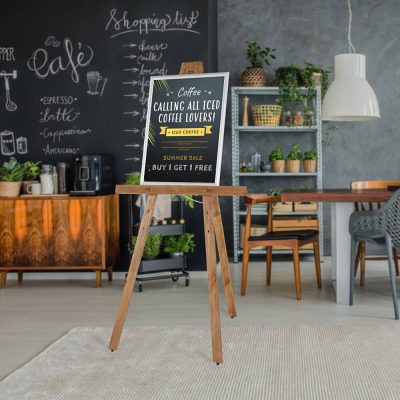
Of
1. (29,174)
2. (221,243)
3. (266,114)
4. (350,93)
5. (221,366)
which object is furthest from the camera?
(266,114)

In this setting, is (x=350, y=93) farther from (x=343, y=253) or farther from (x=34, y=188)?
(x=34, y=188)

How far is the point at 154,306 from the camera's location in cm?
499

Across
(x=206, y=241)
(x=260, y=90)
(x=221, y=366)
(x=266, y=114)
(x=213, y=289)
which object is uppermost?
(x=260, y=90)

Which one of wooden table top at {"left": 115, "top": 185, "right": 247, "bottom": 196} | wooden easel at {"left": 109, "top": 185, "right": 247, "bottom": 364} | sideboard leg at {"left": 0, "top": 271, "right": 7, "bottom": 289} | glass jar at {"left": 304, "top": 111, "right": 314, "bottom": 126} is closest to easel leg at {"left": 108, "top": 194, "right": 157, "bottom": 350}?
wooden easel at {"left": 109, "top": 185, "right": 247, "bottom": 364}

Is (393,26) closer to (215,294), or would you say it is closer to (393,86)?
(393,86)

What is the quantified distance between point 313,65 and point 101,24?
2551 mm

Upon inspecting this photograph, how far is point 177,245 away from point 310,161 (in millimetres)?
2237

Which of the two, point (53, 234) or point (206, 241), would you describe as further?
point (53, 234)

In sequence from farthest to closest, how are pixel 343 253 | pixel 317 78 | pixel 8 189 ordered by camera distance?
pixel 317 78, pixel 8 189, pixel 343 253

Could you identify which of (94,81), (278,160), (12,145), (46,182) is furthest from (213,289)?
(278,160)

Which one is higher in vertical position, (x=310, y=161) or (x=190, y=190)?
(x=310, y=161)

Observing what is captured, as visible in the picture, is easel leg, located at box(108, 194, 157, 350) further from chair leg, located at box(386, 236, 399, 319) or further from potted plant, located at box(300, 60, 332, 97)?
potted plant, located at box(300, 60, 332, 97)

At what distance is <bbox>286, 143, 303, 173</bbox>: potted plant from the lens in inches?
294

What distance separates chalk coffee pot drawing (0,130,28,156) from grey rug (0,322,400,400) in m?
2.78
